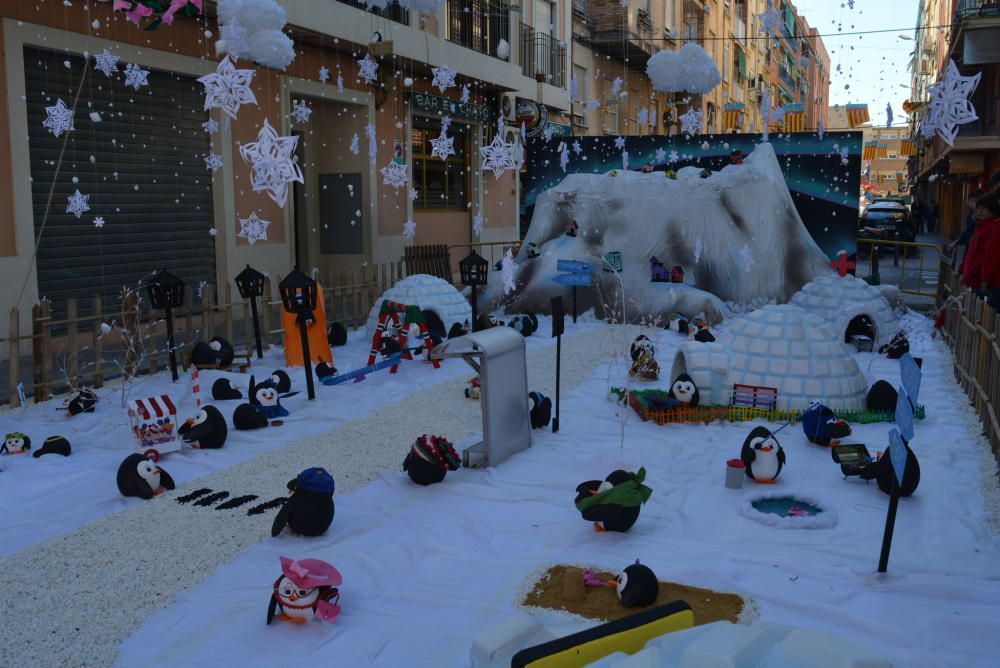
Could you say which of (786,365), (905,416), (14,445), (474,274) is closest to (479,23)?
(474,274)

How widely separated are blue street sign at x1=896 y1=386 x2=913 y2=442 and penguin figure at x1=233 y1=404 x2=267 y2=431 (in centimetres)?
506

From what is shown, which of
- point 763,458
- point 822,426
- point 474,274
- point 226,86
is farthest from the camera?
point 474,274

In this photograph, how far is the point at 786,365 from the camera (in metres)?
7.77

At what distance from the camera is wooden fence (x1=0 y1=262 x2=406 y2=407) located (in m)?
8.01

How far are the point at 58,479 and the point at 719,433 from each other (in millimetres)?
5148

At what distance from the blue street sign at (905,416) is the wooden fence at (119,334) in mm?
6556

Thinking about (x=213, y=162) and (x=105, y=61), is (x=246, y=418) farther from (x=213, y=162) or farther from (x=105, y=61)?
(x=213, y=162)

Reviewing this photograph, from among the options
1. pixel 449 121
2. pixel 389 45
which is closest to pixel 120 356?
pixel 389 45

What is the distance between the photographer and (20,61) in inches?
378

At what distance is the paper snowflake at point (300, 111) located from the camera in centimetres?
1361

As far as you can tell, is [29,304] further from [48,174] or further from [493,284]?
[493,284]

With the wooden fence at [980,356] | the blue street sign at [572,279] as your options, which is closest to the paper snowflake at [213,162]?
the blue street sign at [572,279]

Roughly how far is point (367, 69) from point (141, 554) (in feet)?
39.1

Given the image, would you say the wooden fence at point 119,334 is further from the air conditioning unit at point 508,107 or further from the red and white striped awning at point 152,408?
the air conditioning unit at point 508,107
